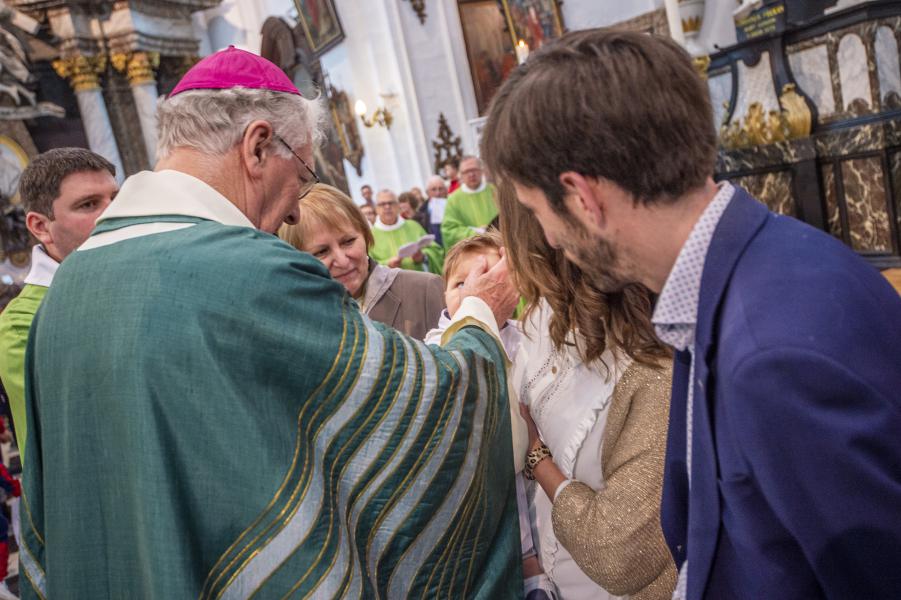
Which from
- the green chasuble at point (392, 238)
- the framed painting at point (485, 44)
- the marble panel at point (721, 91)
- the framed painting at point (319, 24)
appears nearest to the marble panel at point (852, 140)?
the marble panel at point (721, 91)

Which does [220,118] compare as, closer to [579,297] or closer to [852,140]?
[579,297]

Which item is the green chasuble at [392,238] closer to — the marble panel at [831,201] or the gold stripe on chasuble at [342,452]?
the marble panel at [831,201]

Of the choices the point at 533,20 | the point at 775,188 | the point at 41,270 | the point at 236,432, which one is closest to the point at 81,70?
the point at 533,20

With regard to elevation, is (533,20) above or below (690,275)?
above

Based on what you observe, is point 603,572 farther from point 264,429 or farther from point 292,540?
point 264,429

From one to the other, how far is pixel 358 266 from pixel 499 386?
1129mm

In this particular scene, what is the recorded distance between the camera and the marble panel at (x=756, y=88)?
5.74 meters

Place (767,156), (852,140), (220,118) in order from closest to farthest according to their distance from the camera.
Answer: (220,118), (852,140), (767,156)

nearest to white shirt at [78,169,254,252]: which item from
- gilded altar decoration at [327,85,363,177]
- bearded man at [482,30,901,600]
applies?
bearded man at [482,30,901,600]

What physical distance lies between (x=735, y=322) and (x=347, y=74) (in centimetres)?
1199

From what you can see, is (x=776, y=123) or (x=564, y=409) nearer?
(x=564, y=409)

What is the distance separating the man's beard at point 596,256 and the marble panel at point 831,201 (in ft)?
16.1

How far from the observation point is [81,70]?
9805mm

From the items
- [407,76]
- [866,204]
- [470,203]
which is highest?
[407,76]
